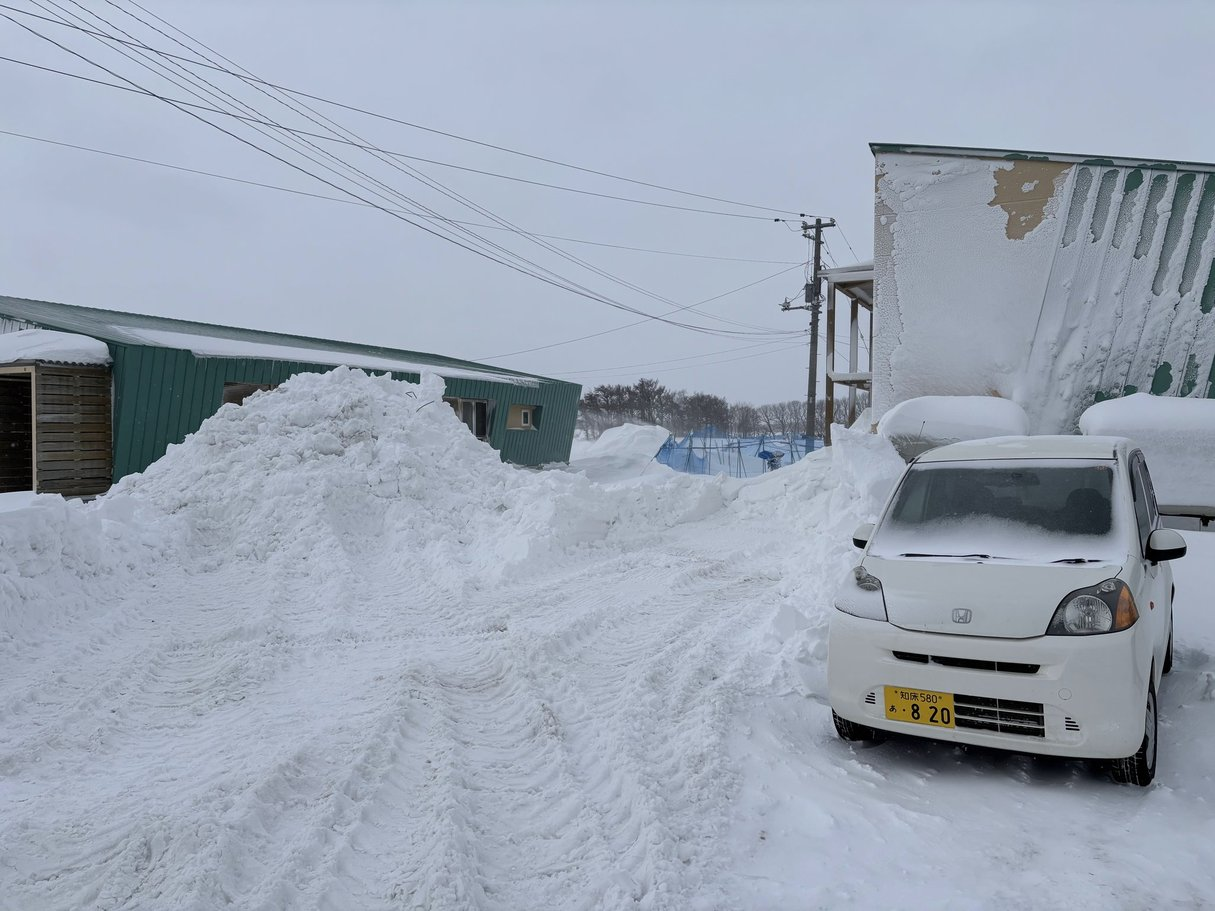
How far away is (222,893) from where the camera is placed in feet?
9.34

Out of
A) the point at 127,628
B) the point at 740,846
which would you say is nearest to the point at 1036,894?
the point at 740,846

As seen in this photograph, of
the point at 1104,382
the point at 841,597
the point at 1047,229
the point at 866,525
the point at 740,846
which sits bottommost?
the point at 740,846

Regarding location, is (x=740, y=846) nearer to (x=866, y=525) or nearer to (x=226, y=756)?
(x=866, y=525)

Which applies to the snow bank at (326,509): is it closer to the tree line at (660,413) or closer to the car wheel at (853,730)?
the car wheel at (853,730)

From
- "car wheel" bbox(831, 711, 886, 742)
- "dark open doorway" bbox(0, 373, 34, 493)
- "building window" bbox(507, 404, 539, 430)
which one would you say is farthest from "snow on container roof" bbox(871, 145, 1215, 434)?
"dark open doorway" bbox(0, 373, 34, 493)

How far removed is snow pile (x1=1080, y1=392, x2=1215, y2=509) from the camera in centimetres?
912

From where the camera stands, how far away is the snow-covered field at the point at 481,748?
301 cm

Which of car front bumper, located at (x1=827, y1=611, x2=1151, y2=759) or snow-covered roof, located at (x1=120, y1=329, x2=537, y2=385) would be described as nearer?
car front bumper, located at (x1=827, y1=611, x2=1151, y2=759)

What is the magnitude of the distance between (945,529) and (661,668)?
213 centimetres

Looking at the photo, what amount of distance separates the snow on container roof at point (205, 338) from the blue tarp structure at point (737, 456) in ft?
17.0

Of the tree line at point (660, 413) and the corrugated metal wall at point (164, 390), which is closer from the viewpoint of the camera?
the corrugated metal wall at point (164, 390)

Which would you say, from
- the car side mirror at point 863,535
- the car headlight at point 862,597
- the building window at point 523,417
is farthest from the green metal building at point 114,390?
the car headlight at point 862,597

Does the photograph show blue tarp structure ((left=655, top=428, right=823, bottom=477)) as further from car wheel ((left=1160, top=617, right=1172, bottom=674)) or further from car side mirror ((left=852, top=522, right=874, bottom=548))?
car side mirror ((left=852, top=522, right=874, bottom=548))

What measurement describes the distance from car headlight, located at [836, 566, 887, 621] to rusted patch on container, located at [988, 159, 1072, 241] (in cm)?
981
